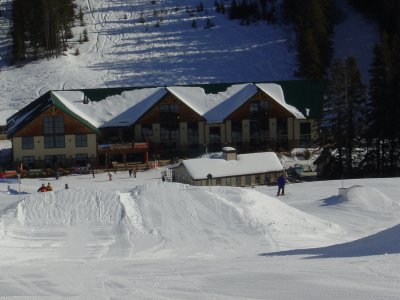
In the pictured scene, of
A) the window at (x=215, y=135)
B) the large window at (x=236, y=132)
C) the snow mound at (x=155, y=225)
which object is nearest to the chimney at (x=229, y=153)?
the window at (x=215, y=135)

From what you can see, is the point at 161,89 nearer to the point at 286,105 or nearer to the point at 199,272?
the point at 286,105

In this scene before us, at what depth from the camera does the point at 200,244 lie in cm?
1798

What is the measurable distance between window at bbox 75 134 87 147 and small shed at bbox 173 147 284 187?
28.3 feet

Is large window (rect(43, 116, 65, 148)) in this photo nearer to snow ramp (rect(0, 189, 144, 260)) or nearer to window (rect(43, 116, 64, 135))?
window (rect(43, 116, 64, 135))

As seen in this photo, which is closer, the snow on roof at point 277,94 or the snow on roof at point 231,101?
the snow on roof at point 231,101

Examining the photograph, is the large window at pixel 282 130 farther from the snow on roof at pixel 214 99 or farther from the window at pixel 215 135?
the window at pixel 215 135

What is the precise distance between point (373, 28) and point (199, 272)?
59.0m

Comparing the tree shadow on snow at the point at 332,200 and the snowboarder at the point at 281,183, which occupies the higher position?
the snowboarder at the point at 281,183

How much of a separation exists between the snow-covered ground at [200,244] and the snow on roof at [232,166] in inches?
269

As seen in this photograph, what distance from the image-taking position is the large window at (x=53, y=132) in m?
41.9

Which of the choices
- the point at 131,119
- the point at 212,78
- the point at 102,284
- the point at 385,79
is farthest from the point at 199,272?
the point at 212,78

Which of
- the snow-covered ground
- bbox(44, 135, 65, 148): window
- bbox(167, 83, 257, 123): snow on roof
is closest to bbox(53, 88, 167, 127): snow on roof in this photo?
bbox(167, 83, 257, 123): snow on roof

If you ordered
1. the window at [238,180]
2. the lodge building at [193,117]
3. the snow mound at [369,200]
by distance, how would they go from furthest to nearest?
the lodge building at [193,117]
the window at [238,180]
the snow mound at [369,200]

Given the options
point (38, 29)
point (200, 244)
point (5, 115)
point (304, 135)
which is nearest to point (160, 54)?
point (38, 29)
